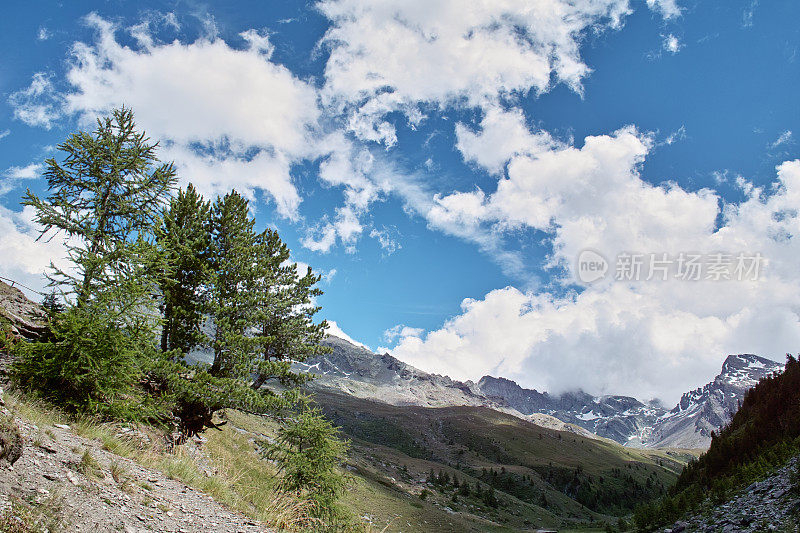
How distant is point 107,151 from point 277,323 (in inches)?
469

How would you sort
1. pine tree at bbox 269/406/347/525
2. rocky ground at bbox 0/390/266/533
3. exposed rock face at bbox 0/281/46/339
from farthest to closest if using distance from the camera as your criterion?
exposed rock face at bbox 0/281/46/339
pine tree at bbox 269/406/347/525
rocky ground at bbox 0/390/266/533

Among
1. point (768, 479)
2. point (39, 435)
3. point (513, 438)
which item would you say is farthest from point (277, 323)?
point (513, 438)

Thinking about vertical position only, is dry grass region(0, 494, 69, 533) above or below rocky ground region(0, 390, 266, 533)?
above

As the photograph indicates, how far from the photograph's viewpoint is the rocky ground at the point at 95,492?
5941mm

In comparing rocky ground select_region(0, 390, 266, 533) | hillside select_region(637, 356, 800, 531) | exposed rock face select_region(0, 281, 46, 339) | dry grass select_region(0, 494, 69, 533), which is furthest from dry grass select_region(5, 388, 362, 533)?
hillside select_region(637, 356, 800, 531)

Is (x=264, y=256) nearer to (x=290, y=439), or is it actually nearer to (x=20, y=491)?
(x=290, y=439)

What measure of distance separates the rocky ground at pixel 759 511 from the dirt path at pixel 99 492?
16.4 m

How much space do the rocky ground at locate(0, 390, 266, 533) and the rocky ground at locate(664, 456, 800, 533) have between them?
16235mm

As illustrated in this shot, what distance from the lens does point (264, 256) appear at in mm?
23516

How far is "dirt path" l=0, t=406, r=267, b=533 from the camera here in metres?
6.07

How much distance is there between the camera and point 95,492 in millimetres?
7035

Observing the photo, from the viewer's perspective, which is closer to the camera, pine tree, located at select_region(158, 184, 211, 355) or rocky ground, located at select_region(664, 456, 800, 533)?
rocky ground, located at select_region(664, 456, 800, 533)

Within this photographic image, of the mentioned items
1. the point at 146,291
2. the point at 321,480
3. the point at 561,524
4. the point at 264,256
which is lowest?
the point at 561,524

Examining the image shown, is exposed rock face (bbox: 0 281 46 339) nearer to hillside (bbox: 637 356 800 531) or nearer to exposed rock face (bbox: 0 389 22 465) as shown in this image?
exposed rock face (bbox: 0 389 22 465)
